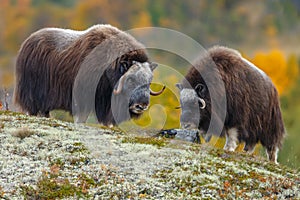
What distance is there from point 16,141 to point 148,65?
315 centimetres

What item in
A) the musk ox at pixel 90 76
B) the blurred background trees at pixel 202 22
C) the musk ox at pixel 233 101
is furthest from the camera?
the blurred background trees at pixel 202 22

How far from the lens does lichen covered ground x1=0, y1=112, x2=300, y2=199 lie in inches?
274

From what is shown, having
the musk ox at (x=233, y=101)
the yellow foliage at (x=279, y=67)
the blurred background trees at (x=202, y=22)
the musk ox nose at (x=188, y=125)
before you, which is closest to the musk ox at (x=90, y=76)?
the musk ox nose at (x=188, y=125)

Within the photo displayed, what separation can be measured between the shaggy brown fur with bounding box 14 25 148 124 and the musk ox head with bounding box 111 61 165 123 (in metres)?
0.15

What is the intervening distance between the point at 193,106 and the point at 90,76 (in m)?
1.90

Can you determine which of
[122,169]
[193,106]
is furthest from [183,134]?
[122,169]

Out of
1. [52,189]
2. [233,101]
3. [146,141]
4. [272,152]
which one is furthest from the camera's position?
[272,152]

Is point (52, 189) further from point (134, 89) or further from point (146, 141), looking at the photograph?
point (134, 89)

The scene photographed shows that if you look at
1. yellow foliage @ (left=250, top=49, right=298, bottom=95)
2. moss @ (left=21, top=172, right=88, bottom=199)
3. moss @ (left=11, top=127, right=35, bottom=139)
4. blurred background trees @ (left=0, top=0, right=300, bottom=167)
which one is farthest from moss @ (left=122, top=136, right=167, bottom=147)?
yellow foliage @ (left=250, top=49, right=298, bottom=95)

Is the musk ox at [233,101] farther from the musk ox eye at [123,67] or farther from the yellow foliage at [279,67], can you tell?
the yellow foliage at [279,67]

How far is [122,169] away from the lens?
755 centimetres

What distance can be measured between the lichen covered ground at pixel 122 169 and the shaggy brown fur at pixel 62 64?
159cm

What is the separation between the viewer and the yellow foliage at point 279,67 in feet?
147

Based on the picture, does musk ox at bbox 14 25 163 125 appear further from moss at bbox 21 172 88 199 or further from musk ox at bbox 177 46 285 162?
moss at bbox 21 172 88 199
